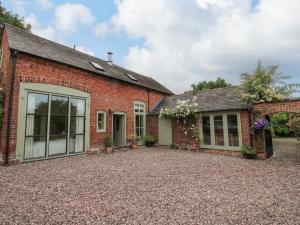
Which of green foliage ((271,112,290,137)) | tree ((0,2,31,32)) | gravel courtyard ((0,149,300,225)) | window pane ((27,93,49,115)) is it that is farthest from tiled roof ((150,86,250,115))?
tree ((0,2,31,32))

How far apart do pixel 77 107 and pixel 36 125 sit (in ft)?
6.42

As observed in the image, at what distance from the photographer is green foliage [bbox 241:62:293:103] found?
7.73 metres

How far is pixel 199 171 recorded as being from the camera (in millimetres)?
5566

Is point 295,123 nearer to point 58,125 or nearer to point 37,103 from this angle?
point 58,125

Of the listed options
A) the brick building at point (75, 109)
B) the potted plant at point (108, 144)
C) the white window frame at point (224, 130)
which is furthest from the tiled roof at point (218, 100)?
the potted plant at point (108, 144)

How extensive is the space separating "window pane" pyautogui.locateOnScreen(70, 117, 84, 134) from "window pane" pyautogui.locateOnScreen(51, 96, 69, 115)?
0.52 metres

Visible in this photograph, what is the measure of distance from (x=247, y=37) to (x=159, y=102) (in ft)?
24.9

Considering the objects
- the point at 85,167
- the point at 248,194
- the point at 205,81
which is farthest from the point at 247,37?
the point at 205,81

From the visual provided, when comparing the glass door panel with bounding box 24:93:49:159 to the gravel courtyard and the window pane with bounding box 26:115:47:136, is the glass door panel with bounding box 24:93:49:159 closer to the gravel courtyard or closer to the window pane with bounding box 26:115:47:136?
the window pane with bounding box 26:115:47:136

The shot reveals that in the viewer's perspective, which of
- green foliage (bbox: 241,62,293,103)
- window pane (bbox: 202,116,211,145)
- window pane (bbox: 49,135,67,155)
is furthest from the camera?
window pane (bbox: 202,116,211,145)

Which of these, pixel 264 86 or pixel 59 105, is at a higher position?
pixel 264 86

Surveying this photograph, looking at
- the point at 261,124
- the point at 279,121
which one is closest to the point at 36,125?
the point at 261,124

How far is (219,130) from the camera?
9336 mm

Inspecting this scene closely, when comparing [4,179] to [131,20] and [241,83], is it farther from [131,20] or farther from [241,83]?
[241,83]
